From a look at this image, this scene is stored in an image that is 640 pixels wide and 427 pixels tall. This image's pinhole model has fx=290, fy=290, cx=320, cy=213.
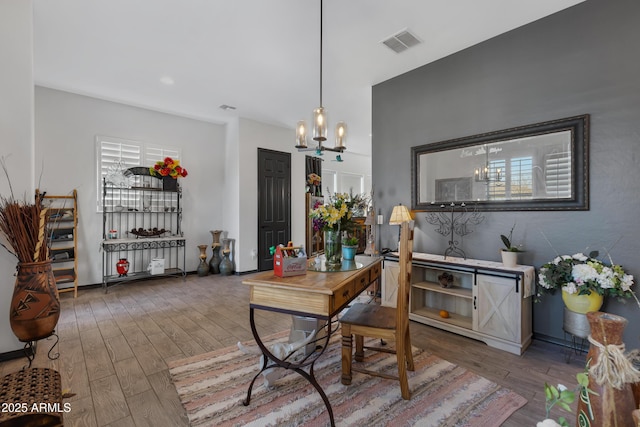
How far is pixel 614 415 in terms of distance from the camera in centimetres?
63

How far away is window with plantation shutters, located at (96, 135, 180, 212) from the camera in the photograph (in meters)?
4.85

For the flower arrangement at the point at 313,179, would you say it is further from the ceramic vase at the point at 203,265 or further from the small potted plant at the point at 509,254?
the small potted plant at the point at 509,254

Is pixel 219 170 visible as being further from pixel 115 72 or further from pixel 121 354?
pixel 121 354

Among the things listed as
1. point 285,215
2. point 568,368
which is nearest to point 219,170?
point 285,215

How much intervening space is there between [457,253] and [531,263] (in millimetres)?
721

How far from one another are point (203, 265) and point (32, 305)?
3.42 metres

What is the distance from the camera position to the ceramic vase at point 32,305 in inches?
90.0

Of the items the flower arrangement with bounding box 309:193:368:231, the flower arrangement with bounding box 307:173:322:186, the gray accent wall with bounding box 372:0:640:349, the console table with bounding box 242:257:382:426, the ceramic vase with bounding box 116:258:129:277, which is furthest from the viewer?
the flower arrangement with bounding box 307:173:322:186

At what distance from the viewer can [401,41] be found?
3.22 metres

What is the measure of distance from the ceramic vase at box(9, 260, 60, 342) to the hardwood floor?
0.34 metres

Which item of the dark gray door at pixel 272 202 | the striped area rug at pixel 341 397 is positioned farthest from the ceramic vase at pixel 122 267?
the striped area rug at pixel 341 397

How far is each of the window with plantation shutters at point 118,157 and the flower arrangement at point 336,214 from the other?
433 centimetres

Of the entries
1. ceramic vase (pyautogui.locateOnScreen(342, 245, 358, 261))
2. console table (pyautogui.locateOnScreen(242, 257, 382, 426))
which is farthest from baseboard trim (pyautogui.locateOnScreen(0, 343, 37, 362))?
ceramic vase (pyautogui.locateOnScreen(342, 245, 358, 261))

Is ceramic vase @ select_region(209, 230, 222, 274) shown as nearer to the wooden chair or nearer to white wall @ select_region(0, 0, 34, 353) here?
white wall @ select_region(0, 0, 34, 353)
